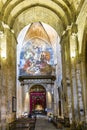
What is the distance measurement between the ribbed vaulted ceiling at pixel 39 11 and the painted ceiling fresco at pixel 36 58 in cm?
1331

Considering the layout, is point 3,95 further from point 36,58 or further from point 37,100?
point 37,100

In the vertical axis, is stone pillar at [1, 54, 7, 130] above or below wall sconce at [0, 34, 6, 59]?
below

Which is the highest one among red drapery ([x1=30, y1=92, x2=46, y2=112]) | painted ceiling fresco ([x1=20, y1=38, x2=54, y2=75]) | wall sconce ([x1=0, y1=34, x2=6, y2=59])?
painted ceiling fresco ([x1=20, y1=38, x2=54, y2=75])

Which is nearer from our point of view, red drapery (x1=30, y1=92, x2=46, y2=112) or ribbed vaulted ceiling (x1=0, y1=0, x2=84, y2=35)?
ribbed vaulted ceiling (x1=0, y1=0, x2=84, y2=35)

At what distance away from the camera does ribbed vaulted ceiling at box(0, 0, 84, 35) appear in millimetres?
16656

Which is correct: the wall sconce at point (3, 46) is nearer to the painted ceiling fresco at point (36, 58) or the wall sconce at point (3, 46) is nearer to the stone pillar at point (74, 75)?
the stone pillar at point (74, 75)

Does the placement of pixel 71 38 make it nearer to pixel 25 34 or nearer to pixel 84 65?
pixel 84 65

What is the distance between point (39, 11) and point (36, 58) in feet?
49.5

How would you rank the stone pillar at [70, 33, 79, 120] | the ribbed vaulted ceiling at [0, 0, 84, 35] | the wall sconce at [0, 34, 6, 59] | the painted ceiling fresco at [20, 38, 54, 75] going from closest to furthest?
the stone pillar at [70, 33, 79, 120]
the wall sconce at [0, 34, 6, 59]
the ribbed vaulted ceiling at [0, 0, 84, 35]
the painted ceiling fresco at [20, 38, 54, 75]

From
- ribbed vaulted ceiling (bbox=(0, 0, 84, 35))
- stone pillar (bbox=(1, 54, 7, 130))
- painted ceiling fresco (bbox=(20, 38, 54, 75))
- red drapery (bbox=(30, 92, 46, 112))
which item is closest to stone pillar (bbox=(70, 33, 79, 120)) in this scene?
ribbed vaulted ceiling (bbox=(0, 0, 84, 35))

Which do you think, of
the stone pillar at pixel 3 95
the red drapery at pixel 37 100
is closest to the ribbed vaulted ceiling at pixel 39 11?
the stone pillar at pixel 3 95

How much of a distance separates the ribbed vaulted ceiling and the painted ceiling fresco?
13312 millimetres

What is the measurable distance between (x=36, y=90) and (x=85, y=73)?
20.6 meters

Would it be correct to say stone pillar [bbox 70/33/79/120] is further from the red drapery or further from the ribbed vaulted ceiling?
the red drapery
